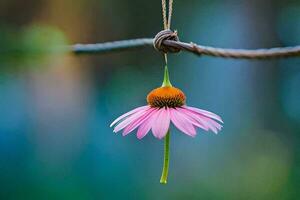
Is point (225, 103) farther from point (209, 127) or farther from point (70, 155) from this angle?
point (209, 127)

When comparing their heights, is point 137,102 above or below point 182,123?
above

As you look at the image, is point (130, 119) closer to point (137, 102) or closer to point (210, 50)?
point (210, 50)

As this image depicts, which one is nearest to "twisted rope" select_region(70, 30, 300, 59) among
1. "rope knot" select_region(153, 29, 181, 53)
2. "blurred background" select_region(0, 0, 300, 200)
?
"rope knot" select_region(153, 29, 181, 53)

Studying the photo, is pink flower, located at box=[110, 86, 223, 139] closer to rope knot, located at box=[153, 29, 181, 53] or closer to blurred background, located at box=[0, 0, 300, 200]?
rope knot, located at box=[153, 29, 181, 53]

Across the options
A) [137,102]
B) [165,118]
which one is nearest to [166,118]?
[165,118]

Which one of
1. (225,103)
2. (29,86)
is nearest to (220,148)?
(225,103)

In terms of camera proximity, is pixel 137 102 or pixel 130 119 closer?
pixel 130 119
